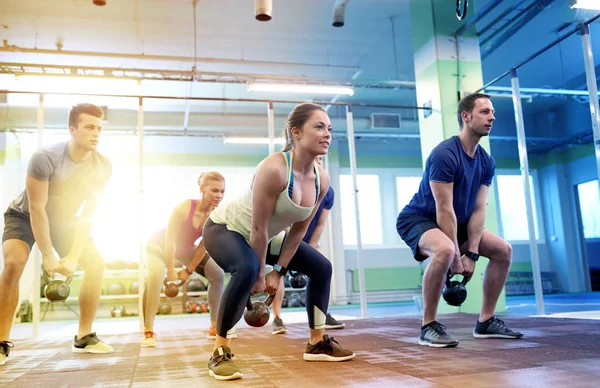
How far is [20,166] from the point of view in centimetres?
1069

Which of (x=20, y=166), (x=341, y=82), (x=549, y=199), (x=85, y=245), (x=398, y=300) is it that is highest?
(x=341, y=82)

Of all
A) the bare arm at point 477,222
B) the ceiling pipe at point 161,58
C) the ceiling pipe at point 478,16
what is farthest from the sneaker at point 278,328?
the ceiling pipe at point 161,58

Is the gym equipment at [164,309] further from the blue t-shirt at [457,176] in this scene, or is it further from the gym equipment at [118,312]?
the blue t-shirt at [457,176]

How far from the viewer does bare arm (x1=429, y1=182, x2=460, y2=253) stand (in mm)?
2965

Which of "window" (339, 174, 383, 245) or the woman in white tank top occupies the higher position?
"window" (339, 174, 383, 245)

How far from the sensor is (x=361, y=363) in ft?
8.14

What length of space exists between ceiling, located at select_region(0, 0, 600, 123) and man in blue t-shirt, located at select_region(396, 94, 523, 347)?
405cm

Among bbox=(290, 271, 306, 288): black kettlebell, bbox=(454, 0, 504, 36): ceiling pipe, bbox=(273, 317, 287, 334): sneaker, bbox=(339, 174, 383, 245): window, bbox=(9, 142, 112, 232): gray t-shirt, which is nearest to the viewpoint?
bbox=(9, 142, 112, 232): gray t-shirt

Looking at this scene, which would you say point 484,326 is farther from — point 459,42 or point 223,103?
point 223,103

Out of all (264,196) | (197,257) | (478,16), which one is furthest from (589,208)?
(264,196)

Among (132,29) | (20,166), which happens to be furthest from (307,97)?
(20,166)

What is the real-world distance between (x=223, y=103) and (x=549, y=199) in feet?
27.7

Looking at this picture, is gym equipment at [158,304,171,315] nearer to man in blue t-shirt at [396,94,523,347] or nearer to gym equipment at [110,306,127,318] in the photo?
gym equipment at [110,306,127,318]

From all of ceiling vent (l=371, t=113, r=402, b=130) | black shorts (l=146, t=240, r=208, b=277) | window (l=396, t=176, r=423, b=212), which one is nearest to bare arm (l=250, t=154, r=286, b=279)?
black shorts (l=146, t=240, r=208, b=277)
